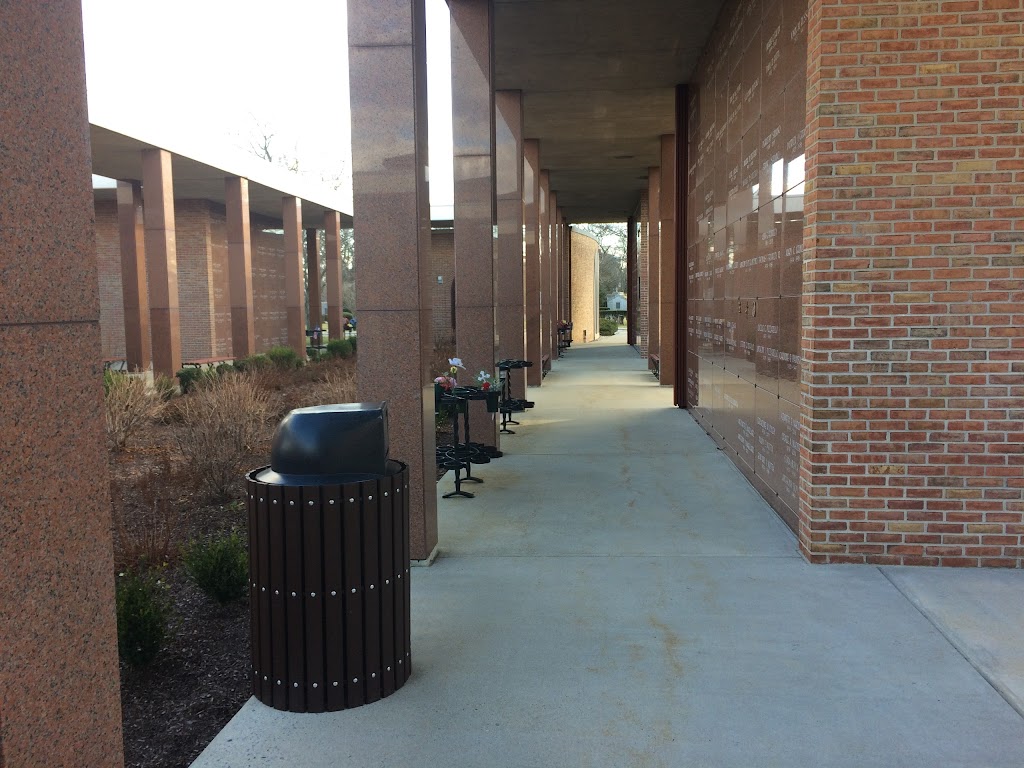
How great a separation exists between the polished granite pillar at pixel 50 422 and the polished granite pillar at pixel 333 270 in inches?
1237

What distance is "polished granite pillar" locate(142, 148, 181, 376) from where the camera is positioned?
18828mm

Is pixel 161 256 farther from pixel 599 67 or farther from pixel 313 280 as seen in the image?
pixel 313 280

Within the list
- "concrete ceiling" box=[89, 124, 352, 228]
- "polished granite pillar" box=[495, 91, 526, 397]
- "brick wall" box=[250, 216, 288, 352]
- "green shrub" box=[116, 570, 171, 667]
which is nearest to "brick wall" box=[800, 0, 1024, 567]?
"green shrub" box=[116, 570, 171, 667]

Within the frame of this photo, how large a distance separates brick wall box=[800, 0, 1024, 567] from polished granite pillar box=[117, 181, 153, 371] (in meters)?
20.3

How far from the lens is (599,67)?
46.6 feet

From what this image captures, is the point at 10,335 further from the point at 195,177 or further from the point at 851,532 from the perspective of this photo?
the point at 195,177

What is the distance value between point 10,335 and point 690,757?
2.89 m

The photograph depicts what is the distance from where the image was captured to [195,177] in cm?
2361

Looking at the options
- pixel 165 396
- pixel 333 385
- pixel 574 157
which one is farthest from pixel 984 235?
pixel 574 157

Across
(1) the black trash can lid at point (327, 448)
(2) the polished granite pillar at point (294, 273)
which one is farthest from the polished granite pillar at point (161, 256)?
(1) the black trash can lid at point (327, 448)

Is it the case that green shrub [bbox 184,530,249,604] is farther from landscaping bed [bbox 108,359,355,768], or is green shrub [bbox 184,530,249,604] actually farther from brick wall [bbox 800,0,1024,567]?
brick wall [bbox 800,0,1024,567]

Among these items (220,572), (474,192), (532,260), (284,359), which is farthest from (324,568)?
(284,359)

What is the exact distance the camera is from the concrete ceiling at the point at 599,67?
11484 mm

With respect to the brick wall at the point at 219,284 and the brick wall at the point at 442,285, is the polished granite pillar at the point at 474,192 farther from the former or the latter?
the brick wall at the point at 442,285
